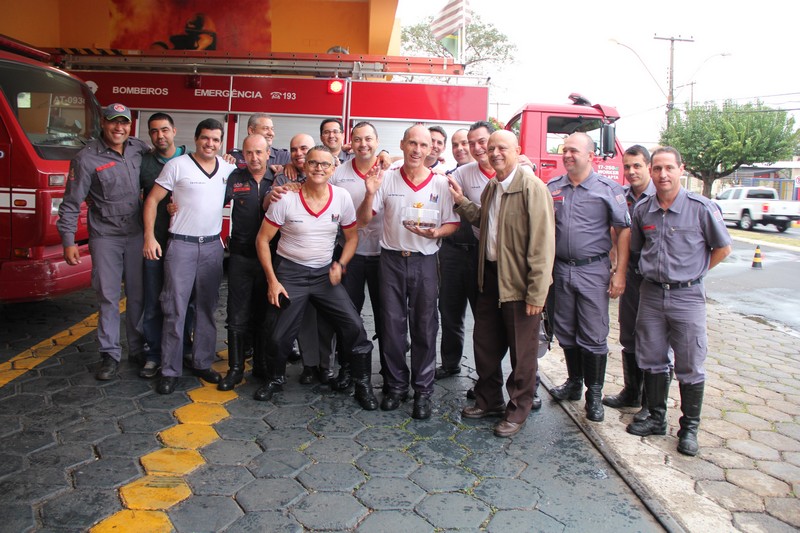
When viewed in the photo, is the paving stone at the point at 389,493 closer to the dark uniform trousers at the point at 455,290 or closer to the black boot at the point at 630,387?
the dark uniform trousers at the point at 455,290

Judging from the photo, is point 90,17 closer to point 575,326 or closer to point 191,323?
point 191,323

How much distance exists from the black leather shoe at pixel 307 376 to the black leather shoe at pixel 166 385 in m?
0.91

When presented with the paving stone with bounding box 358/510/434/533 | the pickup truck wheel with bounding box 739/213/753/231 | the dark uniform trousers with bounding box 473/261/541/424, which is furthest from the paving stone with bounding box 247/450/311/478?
the pickup truck wheel with bounding box 739/213/753/231

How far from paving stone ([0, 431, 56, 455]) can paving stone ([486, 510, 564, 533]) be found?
2.45 m

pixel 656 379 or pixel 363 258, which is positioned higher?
pixel 363 258

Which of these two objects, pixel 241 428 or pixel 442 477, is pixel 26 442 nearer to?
pixel 241 428

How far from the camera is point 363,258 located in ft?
14.1

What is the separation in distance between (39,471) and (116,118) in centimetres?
247

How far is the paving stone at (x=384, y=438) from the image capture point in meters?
3.49

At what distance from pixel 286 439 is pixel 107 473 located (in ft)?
3.13

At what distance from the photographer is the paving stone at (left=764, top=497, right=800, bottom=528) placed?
9.38 feet

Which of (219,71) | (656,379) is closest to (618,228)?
(656,379)

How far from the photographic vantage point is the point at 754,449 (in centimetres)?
364

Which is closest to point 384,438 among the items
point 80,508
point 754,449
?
point 80,508
